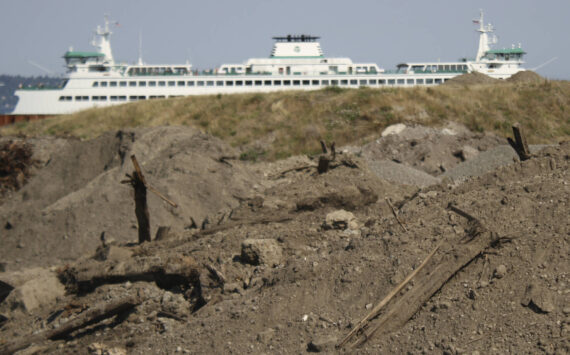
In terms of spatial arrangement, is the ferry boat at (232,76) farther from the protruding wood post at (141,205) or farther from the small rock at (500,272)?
the small rock at (500,272)

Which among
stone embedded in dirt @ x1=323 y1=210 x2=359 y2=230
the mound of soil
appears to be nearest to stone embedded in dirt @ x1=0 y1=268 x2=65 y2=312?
stone embedded in dirt @ x1=323 y1=210 x2=359 y2=230

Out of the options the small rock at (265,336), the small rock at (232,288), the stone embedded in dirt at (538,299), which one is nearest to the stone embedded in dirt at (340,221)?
the small rock at (232,288)

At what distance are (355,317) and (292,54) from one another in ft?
149

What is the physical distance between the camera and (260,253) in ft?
26.1

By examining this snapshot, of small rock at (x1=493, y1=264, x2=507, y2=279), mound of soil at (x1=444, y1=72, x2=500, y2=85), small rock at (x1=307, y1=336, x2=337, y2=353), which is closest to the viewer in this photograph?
small rock at (x1=307, y1=336, x2=337, y2=353)

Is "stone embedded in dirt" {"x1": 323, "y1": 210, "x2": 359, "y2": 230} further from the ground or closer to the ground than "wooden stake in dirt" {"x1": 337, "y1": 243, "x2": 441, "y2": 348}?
further from the ground

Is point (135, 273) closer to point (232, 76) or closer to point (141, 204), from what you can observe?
point (141, 204)

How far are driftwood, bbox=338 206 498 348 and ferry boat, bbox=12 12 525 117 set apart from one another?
136 ft

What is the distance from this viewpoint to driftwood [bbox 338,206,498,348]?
224 inches

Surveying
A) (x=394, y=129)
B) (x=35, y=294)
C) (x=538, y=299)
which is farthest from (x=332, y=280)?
(x=394, y=129)

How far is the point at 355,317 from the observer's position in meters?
5.93

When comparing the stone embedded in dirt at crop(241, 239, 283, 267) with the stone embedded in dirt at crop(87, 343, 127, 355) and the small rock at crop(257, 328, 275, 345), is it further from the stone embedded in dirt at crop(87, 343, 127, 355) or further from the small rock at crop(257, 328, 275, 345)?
the stone embedded in dirt at crop(87, 343, 127, 355)

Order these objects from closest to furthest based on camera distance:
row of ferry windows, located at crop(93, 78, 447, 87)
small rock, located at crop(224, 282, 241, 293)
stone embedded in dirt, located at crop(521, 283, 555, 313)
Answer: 1. stone embedded in dirt, located at crop(521, 283, 555, 313)
2. small rock, located at crop(224, 282, 241, 293)
3. row of ferry windows, located at crop(93, 78, 447, 87)

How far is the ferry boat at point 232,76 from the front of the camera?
1879 inches
